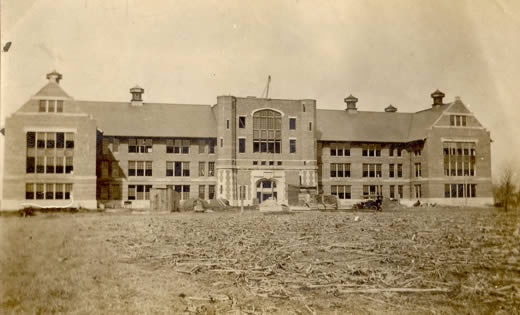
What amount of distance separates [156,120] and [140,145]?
2.41 metres

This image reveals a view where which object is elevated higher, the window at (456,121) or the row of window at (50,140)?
the window at (456,121)

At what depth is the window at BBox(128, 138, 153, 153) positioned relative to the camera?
32000mm

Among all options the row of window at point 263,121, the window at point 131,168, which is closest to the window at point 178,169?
Answer: the window at point 131,168

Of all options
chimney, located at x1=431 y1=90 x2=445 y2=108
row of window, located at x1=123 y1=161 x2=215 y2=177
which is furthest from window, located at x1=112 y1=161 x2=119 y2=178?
chimney, located at x1=431 y1=90 x2=445 y2=108

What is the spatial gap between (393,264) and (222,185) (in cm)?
2302

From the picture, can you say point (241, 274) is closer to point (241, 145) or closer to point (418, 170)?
point (241, 145)

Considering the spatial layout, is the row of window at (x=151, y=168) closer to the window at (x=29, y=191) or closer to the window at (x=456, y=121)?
the window at (x=456, y=121)

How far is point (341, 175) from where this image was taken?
3619 centimetres

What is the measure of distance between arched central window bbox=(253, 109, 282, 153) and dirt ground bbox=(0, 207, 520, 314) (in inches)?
842

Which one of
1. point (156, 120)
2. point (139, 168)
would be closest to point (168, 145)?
point (156, 120)

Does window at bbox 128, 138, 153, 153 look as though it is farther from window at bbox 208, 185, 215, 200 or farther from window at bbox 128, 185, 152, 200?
window at bbox 208, 185, 215, 200

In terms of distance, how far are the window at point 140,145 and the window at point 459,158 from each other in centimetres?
2143

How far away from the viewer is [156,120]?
33.4 metres

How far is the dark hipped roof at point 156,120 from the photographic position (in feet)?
102
